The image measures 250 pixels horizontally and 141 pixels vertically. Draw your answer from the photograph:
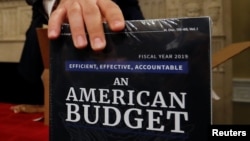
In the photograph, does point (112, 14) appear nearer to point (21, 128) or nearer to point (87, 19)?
point (87, 19)

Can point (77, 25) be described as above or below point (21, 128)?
above

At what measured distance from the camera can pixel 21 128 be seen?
2.38 feet

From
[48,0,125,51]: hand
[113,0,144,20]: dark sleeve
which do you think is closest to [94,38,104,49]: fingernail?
[48,0,125,51]: hand

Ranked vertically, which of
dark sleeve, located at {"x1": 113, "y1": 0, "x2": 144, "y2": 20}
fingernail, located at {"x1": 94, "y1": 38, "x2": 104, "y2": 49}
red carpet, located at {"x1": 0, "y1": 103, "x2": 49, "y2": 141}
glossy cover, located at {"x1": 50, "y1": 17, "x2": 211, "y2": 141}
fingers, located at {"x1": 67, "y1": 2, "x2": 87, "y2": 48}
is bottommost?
red carpet, located at {"x1": 0, "y1": 103, "x2": 49, "y2": 141}

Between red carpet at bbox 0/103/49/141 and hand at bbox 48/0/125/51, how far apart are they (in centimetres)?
32

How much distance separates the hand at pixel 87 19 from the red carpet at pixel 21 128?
319 mm

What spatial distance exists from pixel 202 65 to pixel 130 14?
0.55 m

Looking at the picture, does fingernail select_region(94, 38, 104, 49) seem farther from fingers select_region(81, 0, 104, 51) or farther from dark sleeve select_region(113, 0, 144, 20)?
dark sleeve select_region(113, 0, 144, 20)

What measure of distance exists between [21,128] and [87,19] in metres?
0.45

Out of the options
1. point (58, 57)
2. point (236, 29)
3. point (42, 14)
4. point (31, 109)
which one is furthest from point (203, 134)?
point (236, 29)

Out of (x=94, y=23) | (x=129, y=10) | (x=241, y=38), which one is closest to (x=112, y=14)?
(x=94, y=23)

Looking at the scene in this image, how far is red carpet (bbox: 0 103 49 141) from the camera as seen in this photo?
0.65m

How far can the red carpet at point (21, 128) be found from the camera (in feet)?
2.12

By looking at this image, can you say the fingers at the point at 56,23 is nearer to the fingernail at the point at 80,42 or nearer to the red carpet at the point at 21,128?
the fingernail at the point at 80,42
